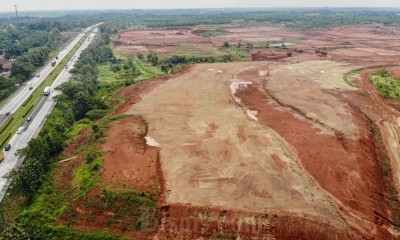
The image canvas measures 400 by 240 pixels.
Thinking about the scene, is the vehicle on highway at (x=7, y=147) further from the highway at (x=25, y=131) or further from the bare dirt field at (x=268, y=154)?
the bare dirt field at (x=268, y=154)

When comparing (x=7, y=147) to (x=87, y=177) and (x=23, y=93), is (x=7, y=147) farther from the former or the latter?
(x=23, y=93)

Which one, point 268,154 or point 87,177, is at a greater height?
point 268,154

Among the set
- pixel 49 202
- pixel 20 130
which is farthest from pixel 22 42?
pixel 49 202

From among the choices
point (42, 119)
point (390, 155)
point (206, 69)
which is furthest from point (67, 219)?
point (206, 69)

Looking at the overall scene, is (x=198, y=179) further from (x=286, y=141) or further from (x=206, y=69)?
(x=206, y=69)

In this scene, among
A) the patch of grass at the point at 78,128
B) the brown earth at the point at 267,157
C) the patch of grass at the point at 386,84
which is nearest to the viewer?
the brown earth at the point at 267,157

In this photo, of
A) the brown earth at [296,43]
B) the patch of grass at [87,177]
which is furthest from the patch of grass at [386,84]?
the patch of grass at [87,177]

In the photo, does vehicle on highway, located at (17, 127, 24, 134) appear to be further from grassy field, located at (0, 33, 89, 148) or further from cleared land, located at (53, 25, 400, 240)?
cleared land, located at (53, 25, 400, 240)

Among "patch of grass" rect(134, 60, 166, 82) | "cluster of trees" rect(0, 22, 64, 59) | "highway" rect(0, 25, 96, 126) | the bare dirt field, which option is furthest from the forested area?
the bare dirt field
